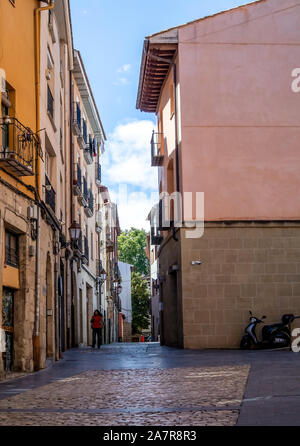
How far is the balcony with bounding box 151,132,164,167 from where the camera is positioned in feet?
86.3

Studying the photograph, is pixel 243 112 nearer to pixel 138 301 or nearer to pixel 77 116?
pixel 77 116

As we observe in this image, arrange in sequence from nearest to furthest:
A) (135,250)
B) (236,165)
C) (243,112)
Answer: (236,165)
(243,112)
(135,250)

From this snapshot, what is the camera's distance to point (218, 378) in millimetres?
9578

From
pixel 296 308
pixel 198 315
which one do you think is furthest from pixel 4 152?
pixel 296 308

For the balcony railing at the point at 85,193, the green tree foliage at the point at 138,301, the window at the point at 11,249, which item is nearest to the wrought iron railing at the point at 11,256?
the window at the point at 11,249

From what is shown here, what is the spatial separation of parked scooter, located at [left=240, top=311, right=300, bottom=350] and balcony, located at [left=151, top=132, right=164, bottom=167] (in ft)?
28.8

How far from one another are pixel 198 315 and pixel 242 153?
5078mm

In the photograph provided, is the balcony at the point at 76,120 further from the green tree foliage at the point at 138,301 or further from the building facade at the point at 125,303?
the green tree foliage at the point at 138,301

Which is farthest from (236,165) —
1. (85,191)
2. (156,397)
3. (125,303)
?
(125,303)

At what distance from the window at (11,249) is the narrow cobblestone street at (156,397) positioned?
2.01m

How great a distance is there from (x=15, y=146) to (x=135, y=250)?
2885 inches

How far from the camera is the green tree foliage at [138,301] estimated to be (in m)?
73.9

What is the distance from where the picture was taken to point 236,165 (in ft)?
69.2
